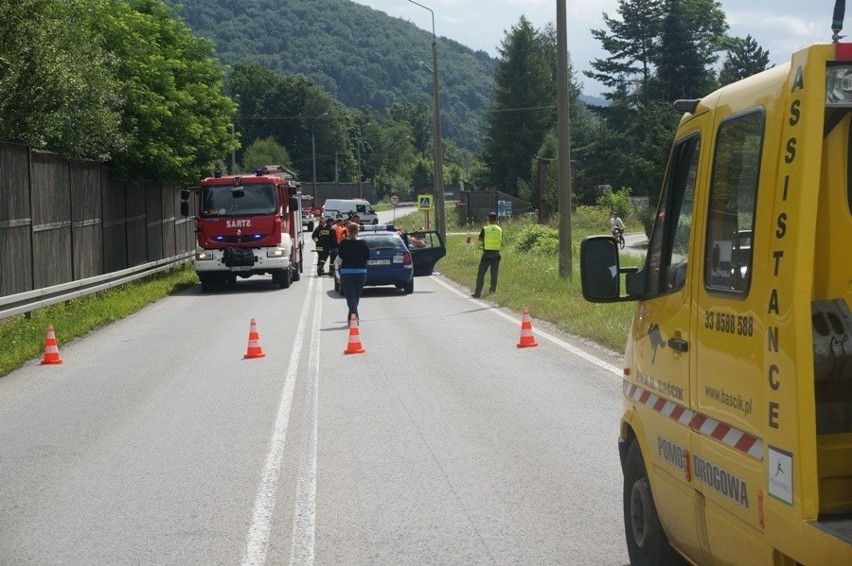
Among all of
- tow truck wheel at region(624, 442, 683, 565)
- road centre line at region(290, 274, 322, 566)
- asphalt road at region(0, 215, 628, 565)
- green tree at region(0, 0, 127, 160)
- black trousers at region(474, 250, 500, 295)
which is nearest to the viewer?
tow truck wheel at region(624, 442, 683, 565)

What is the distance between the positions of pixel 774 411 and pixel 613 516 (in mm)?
3457

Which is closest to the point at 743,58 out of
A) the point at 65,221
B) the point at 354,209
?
the point at 354,209

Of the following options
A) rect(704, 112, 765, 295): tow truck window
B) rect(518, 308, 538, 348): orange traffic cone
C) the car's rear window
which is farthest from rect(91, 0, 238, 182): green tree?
rect(704, 112, 765, 295): tow truck window

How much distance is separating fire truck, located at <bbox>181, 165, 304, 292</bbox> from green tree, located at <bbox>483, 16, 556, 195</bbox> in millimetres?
69605

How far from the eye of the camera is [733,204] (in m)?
4.61

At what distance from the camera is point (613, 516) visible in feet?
23.7

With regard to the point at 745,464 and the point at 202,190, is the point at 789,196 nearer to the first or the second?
the point at 745,464

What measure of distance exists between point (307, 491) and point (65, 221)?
18925mm

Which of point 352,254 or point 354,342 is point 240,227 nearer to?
point 352,254

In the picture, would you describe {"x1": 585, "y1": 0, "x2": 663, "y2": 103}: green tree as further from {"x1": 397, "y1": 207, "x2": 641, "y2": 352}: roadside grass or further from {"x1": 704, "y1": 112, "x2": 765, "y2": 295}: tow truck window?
{"x1": 704, "y1": 112, "x2": 765, "y2": 295}: tow truck window

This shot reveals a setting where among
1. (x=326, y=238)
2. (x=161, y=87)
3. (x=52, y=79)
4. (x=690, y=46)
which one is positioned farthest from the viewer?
(x=690, y=46)

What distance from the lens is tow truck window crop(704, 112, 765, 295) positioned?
437cm

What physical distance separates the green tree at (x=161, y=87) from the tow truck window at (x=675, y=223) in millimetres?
27036

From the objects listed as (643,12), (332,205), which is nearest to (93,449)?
(332,205)
